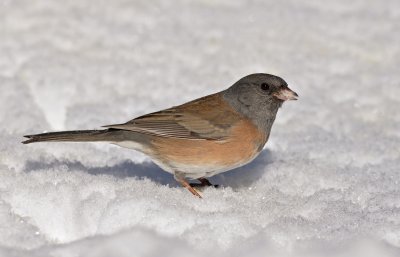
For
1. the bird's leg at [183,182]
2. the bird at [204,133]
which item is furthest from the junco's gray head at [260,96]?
the bird's leg at [183,182]

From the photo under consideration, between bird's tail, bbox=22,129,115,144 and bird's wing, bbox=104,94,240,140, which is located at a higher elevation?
bird's wing, bbox=104,94,240,140

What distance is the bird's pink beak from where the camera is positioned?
4.97m

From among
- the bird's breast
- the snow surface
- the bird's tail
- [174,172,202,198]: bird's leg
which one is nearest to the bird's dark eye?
the bird's breast

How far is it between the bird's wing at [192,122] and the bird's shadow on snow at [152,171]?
17.5 inches

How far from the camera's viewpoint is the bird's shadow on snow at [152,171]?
5066 mm

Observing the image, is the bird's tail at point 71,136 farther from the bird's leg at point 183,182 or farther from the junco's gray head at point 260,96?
the junco's gray head at point 260,96

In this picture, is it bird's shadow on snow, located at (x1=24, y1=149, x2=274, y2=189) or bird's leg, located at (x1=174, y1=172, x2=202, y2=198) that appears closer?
bird's leg, located at (x1=174, y1=172, x2=202, y2=198)

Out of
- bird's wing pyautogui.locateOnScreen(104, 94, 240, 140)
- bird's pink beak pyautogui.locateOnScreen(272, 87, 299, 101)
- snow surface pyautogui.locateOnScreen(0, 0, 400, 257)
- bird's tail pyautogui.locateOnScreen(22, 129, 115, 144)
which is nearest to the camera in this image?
snow surface pyautogui.locateOnScreen(0, 0, 400, 257)

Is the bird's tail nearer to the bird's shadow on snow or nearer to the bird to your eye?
the bird

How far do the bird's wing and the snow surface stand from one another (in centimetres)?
35

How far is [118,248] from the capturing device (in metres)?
3.81

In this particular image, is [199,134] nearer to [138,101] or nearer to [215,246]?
[215,246]

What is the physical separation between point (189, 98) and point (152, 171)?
144 centimetres

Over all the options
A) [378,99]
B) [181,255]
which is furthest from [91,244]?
[378,99]
